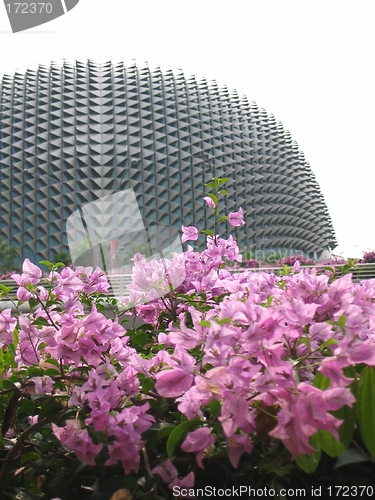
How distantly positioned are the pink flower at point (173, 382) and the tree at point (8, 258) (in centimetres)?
2706

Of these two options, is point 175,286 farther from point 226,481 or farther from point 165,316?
point 226,481

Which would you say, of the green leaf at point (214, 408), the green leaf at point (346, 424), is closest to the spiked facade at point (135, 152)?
the green leaf at point (214, 408)

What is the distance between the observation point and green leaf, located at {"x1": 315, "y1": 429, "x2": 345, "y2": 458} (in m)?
0.77

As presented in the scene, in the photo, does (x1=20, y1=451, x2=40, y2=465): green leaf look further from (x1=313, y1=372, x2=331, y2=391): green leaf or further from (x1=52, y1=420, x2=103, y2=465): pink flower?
(x1=313, y1=372, x2=331, y2=391): green leaf

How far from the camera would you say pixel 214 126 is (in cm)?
3891

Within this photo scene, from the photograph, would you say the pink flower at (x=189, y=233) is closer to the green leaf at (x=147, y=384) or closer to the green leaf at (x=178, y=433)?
the green leaf at (x=147, y=384)

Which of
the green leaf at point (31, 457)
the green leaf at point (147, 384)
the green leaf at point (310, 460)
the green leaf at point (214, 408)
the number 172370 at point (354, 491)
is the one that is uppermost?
the green leaf at point (214, 408)

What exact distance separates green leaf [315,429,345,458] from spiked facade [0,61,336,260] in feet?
109

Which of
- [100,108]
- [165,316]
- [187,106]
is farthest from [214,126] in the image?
[165,316]

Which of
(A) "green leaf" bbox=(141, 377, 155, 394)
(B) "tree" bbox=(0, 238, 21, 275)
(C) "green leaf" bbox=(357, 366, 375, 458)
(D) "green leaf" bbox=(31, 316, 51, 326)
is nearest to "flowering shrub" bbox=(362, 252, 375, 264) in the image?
(D) "green leaf" bbox=(31, 316, 51, 326)

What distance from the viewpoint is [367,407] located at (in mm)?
789

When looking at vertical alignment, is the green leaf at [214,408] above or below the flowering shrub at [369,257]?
above

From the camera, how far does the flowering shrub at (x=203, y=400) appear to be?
30.5 inches

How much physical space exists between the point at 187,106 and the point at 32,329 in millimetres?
39400
